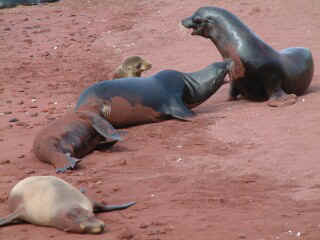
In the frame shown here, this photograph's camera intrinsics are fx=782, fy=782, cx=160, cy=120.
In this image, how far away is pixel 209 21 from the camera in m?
8.93

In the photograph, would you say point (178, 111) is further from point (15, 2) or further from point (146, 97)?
point (15, 2)

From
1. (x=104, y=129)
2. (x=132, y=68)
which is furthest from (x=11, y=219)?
(x=132, y=68)

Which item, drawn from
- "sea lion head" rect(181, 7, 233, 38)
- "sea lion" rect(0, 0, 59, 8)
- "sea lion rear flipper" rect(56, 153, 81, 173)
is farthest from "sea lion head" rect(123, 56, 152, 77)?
"sea lion" rect(0, 0, 59, 8)

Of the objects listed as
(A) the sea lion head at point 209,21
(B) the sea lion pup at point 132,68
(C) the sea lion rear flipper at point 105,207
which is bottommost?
(B) the sea lion pup at point 132,68

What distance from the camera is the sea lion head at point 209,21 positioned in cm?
886

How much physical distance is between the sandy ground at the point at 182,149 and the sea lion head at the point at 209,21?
832mm

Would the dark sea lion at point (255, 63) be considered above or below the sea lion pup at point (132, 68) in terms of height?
above

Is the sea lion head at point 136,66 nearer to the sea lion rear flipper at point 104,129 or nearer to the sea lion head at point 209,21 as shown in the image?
the sea lion head at point 209,21

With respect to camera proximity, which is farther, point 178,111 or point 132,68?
point 132,68

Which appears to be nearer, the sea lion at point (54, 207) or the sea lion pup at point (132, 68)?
the sea lion at point (54, 207)

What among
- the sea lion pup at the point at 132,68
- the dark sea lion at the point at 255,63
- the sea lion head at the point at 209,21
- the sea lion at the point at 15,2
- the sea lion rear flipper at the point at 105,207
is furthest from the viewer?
the sea lion at the point at 15,2

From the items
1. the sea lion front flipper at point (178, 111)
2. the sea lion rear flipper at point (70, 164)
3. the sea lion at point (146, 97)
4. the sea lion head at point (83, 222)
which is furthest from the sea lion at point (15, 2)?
the sea lion head at point (83, 222)

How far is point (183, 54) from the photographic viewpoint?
1186 centimetres

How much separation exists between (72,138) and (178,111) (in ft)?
5.18
